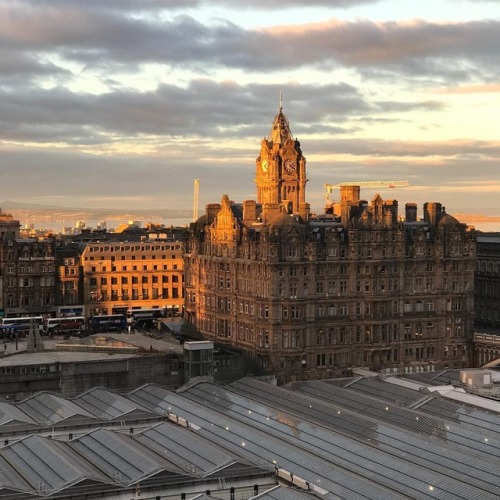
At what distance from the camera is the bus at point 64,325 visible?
7126 inches

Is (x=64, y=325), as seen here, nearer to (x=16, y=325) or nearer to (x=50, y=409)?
(x=16, y=325)

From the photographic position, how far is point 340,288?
155m

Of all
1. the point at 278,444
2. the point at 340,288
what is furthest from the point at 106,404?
the point at 340,288

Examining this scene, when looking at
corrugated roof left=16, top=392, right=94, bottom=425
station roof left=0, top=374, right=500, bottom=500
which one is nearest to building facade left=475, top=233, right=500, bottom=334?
station roof left=0, top=374, right=500, bottom=500

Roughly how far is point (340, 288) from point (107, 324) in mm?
47392

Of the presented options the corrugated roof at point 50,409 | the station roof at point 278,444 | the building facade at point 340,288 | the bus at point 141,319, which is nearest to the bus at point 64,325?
the bus at point 141,319

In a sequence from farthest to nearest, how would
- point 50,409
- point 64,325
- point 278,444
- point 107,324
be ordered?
point 64,325, point 107,324, point 50,409, point 278,444

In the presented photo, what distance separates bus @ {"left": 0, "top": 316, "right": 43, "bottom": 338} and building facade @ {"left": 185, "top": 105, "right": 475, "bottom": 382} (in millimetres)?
32186

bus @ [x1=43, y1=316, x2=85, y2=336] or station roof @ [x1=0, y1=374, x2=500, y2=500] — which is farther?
bus @ [x1=43, y1=316, x2=85, y2=336]

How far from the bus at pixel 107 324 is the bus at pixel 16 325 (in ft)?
28.4

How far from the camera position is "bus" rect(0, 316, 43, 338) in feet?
590

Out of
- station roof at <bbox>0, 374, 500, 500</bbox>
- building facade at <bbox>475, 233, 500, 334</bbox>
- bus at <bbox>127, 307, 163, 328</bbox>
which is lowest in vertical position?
station roof at <bbox>0, 374, 500, 500</bbox>

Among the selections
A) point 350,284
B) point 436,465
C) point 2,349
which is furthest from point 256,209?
point 436,465

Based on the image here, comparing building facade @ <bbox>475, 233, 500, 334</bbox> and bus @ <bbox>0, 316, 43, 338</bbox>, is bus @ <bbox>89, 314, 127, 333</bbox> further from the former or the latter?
building facade @ <bbox>475, 233, 500, 334</bbox>
